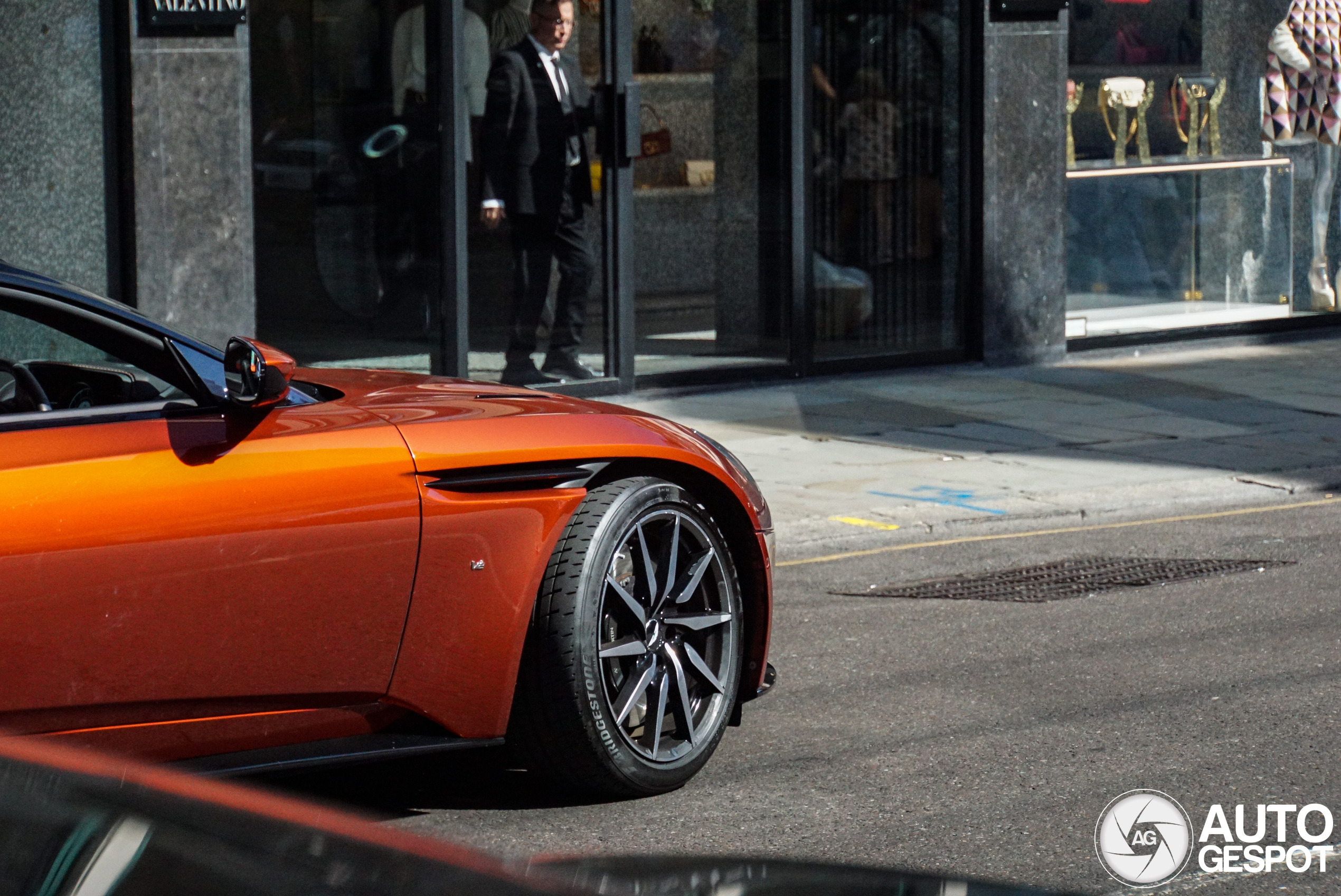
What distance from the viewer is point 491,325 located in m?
11.6

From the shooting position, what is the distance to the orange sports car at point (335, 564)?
3.79 meters

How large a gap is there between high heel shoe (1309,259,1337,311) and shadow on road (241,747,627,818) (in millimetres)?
11905

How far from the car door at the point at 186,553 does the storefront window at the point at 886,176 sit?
29.6 feet

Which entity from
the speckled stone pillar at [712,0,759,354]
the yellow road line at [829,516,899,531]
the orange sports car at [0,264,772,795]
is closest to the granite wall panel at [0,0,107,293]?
the speckled stone pillar at [712,0,759,354]

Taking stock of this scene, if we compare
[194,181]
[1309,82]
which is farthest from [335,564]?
[1309,82]

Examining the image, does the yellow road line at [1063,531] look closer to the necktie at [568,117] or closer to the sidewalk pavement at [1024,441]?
the sidewalk pavement at [1024,441]

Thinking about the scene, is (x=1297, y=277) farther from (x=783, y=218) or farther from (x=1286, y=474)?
(x=1286, y=474)

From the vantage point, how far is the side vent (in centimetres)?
427

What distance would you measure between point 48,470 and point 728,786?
1828 mm

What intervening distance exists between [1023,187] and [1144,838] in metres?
9.62

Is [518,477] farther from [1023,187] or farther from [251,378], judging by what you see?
[1023,187]

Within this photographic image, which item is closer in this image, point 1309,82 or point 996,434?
point 996,434

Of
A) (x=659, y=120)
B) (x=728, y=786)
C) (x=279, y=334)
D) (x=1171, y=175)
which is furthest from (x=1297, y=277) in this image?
(x=728, y=786)

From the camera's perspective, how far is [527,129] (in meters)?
11.5
